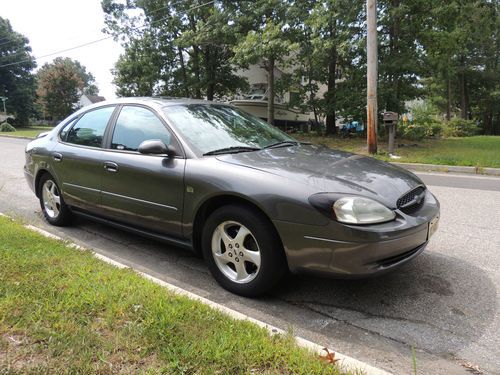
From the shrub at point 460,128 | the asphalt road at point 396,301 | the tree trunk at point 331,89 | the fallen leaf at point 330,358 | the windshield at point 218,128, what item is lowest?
the asphalt road at point 396,301

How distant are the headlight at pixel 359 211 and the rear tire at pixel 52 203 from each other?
11.6ft

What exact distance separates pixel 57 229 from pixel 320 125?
59.3 feet

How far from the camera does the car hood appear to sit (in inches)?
116

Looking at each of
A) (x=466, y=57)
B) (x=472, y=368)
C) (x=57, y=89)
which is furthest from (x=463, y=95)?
(x=57, y=89)

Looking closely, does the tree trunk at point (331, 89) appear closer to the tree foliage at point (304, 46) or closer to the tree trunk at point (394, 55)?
the tree foliage at point (304, 46)

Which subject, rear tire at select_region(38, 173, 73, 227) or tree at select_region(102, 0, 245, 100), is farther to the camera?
tree at select_region(102, 0, 245, 100)

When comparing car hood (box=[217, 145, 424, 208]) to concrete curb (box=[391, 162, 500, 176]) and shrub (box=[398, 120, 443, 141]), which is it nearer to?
concrete curb (box=[391, 162, 500, 176])

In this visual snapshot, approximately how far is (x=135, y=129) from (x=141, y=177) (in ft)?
1.95

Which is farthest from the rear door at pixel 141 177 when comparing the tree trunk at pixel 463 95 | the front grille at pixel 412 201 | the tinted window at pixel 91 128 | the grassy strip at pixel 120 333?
the tree trunk at pixel 463 95

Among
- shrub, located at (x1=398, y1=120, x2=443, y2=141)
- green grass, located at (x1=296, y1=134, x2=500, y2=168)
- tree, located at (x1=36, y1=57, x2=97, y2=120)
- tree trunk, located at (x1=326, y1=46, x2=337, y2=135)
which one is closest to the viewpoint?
green grass, located at (x1=296, y1=134, x2=500, y2=168)

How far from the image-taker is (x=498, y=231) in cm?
484

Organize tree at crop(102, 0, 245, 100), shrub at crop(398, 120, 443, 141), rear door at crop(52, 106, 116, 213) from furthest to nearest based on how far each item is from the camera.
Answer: tree at crop(102, 0, 245, 100) → shrub at crop(398, 120, 443, 141) → rear door at crop(52, 106, 116, 213)

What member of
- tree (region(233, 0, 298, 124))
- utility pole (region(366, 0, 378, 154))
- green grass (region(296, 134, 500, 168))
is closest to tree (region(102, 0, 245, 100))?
tree (region(233, 0, 298, 124))

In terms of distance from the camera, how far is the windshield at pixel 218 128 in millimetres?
3710
